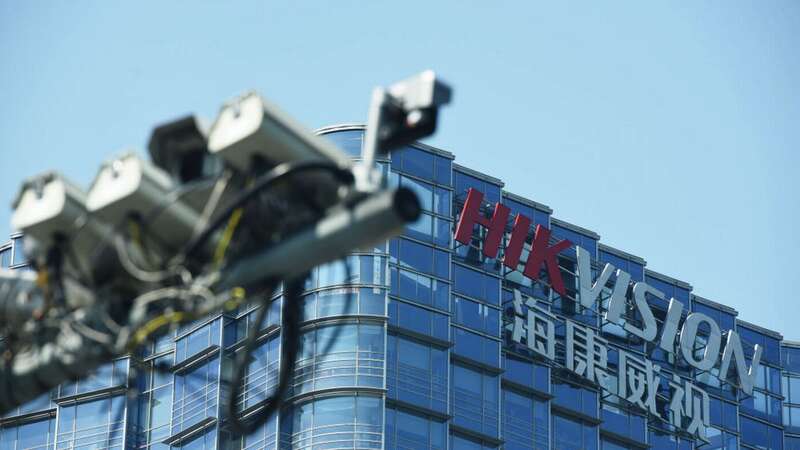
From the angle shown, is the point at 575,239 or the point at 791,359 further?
the point at 791,359

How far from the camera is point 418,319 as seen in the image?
72.4 m

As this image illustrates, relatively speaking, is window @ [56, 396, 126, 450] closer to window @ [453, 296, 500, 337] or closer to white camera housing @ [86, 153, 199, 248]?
window @ [453, 296, 500, 337]

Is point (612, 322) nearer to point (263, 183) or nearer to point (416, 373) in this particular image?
point (416, 373)

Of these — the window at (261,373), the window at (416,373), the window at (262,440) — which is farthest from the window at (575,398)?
the window at (262,440)

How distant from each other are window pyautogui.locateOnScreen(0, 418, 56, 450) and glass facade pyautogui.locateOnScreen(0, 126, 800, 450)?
72mm

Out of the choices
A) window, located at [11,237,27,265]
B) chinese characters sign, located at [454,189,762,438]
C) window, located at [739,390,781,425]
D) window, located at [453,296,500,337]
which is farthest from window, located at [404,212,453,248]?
window, located at [739,390,781,425]

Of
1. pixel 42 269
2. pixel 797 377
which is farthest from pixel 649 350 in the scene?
pixel 42 269

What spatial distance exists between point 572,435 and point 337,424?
13235 millimetres

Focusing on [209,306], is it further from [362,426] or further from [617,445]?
[617,445]

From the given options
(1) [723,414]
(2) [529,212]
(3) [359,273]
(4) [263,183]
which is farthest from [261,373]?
(4) [263,183]

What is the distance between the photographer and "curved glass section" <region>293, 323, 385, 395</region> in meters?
69.4

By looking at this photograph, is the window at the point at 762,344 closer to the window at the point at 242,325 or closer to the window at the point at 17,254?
the window at the point at 242,325

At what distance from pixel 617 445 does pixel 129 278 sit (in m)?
63.9

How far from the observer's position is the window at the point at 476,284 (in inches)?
2955
